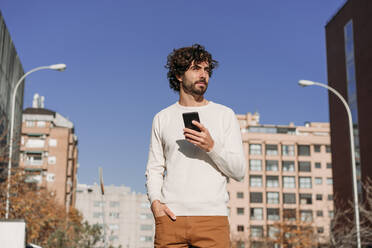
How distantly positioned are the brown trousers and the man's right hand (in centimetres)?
2

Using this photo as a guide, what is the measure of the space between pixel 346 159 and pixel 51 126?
6970 centimetres

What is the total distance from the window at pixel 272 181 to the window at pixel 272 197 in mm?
1541

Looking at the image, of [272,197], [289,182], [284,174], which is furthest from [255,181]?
[289,182]

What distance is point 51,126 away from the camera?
10812 cm

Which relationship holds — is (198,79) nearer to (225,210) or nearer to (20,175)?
(225,210)

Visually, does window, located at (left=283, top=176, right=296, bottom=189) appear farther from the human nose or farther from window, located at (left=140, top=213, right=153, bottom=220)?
the human nose

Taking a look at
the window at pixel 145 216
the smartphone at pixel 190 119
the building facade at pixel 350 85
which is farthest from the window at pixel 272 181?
the smartphone at pixel 190 119

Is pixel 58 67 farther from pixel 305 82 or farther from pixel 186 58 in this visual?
pixel 186 58

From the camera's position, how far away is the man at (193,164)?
353 centimetres

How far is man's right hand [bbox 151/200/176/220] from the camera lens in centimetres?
357

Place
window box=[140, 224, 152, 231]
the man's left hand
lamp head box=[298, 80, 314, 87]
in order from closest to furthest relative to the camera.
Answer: the man's left hand
lamp head box=[298, 80, 314, 87]
window box=[140, 224, 152, 231]

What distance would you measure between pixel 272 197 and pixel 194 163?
113719 mm

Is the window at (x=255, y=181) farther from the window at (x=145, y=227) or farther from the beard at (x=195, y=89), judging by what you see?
the beard at (x=195, y=89)

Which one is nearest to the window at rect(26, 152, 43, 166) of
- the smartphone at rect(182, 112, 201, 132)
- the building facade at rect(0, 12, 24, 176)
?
the building facade at rect(0, 12, 24, 176)
